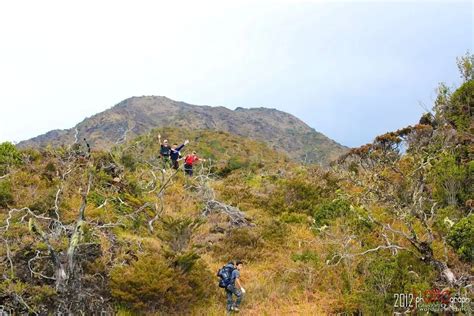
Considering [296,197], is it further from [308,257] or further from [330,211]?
[308,257]

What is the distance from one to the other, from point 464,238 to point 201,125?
2543 inches

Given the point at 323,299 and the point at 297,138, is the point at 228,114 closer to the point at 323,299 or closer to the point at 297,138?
the point at 297,138

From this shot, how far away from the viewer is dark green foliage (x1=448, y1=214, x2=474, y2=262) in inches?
300

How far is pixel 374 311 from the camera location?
6.99 m

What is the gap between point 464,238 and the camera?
7.75m

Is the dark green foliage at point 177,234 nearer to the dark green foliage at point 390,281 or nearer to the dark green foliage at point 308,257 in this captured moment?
the dark green foliage at point 308,257

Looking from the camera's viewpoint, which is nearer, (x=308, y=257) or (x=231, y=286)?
(x=231, y=286)

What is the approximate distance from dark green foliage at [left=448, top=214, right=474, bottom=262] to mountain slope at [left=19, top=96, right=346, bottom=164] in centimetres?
5028

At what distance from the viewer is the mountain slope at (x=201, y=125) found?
66.1 m

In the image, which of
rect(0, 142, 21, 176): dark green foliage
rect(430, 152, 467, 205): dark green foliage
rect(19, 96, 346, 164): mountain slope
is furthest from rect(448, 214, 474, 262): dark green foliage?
rect(19, 96, 346, 164): mountain slope

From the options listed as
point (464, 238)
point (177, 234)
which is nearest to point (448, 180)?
point (464, 238)

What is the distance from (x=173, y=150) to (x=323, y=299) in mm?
9700

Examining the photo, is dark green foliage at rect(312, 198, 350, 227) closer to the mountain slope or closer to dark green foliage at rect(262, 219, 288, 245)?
dark green foliage at rect(262, 219, 288, 245)

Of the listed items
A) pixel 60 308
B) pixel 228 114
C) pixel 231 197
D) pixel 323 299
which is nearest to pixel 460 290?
pixel 323 299
